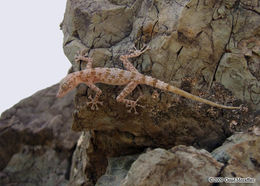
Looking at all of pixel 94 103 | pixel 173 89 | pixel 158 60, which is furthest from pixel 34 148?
pixel 173 89

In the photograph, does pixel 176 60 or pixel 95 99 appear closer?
pixel 176 60

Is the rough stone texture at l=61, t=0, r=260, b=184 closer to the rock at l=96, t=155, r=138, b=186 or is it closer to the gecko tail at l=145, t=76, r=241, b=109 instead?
the gecko tail at l=145, t=76, r=241, b=109

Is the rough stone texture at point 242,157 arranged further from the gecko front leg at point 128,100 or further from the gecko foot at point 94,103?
the gecko foot at point 94,103

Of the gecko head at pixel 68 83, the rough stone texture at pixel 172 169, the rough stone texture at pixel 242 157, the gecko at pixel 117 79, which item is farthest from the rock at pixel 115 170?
the rough stone texture at pixel 242 157

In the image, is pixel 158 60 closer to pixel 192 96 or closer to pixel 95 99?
pixel 192 96

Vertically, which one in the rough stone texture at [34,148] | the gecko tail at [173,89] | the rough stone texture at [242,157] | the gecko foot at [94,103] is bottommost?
the rough stone texture at [34,148]

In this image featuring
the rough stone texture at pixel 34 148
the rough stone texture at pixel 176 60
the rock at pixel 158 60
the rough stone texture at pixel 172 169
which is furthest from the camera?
the rough stone texture at pixel 34 148

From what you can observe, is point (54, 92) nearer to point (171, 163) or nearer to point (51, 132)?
point (51, 132)
